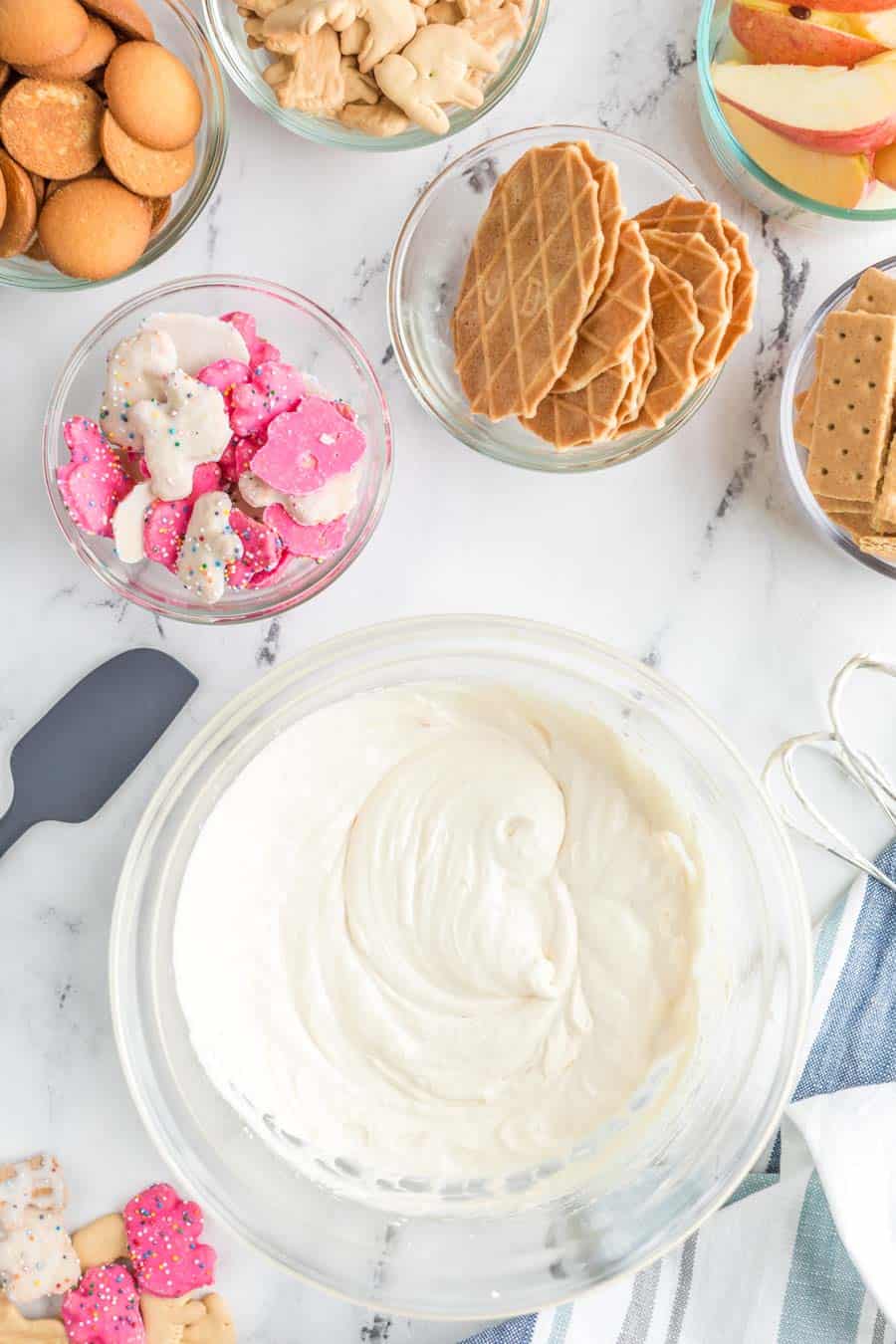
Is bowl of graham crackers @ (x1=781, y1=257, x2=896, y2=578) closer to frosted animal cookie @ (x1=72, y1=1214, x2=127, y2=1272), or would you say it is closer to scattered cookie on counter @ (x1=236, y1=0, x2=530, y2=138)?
scattered cookie on counter @ (x1=236, y1=0, x2=530, y2=138)

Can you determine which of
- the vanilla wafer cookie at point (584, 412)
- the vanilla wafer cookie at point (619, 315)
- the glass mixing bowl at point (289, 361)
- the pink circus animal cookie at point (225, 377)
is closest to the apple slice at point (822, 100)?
the vanilla wafer cookie at point (619, 315)

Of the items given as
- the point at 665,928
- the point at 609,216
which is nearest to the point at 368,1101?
the point at 665,928

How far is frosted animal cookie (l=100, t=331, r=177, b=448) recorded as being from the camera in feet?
3.80

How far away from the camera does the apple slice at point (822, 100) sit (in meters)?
1.15

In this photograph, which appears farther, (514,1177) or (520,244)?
(514,1177)

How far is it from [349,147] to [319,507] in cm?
42

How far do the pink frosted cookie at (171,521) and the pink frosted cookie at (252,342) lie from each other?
125 millimetres

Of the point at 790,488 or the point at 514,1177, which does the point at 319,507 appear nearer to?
the point at 790,488

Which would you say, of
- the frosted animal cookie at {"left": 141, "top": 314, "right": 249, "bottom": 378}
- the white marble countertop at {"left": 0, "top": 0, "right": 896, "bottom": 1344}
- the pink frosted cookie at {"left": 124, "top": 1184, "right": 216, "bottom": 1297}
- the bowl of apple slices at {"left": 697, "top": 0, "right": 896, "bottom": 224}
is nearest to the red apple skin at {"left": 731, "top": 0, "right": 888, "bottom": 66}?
the bowl of apple slices at {"left": 697, "top": 0, "right": 896, "bottom": 224}

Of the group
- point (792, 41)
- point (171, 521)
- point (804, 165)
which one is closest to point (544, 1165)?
point (171, 521)

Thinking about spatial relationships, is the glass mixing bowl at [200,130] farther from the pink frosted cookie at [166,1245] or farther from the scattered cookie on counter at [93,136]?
the pink frosted cookie at [166,1245]

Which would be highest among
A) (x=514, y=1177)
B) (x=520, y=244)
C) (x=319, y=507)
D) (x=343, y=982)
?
(x=520, y=244)

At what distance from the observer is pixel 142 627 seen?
1.31 metres

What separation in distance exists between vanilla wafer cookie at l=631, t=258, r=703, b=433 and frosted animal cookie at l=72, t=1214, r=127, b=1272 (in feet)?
3.56
